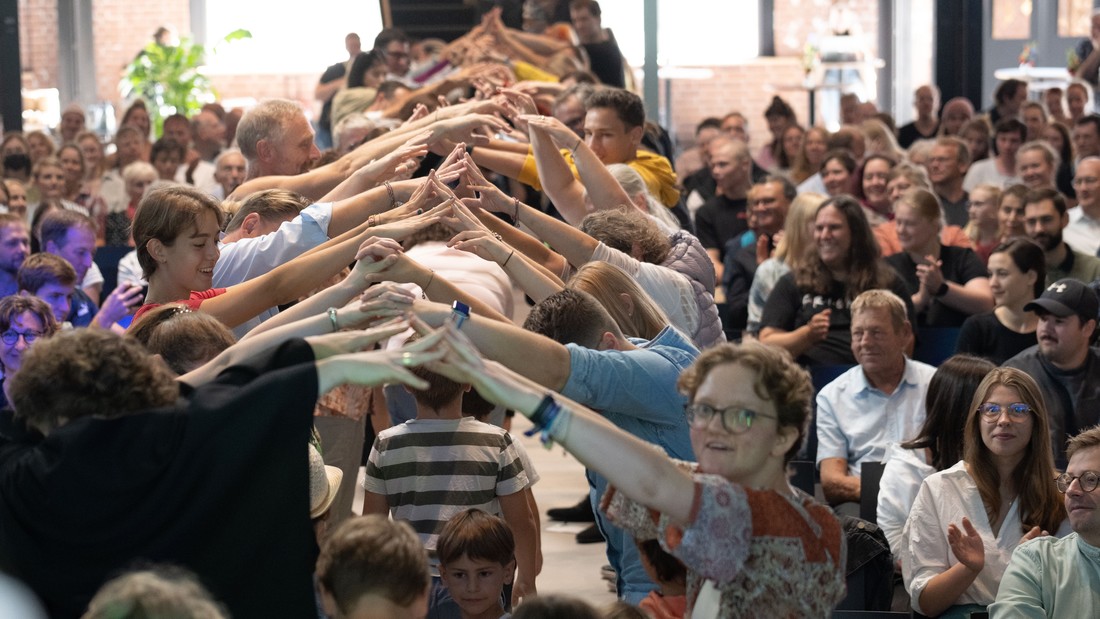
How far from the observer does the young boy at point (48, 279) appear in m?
5.53

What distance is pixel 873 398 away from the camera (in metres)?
5.08

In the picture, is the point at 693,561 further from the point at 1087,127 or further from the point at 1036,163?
the point at 1087,127

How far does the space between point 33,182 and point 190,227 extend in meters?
5.82

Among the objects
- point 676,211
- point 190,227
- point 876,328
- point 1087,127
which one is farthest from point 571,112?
point 1087,127

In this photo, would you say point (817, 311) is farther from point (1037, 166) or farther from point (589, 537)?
point (1037, 166)

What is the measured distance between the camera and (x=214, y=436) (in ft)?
7.71

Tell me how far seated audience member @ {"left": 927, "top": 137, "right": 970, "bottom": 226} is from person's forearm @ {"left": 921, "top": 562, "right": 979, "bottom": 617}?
192 inches

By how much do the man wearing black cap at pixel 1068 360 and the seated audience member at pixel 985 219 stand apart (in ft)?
7.68

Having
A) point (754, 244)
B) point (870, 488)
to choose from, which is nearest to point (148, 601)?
point (870, 488)

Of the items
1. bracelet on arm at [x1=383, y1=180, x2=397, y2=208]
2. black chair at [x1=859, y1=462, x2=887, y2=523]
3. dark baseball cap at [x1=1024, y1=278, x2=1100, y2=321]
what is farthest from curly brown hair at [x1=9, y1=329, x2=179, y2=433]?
dark baseball cap at [x1=1024, y1=278, x2=1100, y2=321]

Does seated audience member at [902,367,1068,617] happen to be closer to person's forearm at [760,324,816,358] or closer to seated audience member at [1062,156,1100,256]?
person's forearm at [760,324,816,358]

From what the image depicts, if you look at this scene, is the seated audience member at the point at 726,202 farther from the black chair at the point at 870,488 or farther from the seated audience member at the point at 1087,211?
the black chair at the point at 870,488

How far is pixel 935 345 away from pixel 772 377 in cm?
375

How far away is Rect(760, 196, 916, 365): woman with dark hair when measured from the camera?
5832 mm
